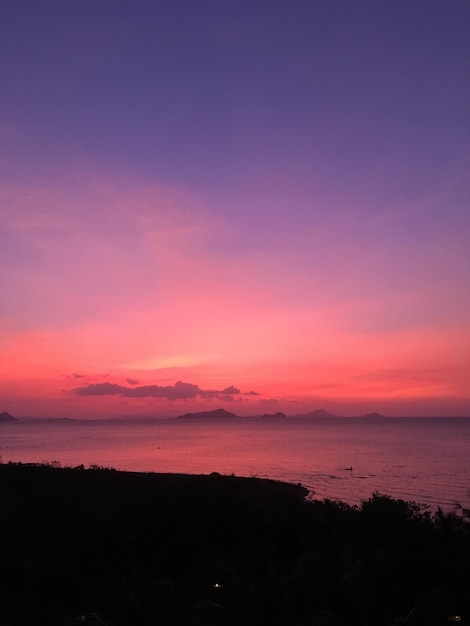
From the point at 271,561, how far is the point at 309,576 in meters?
1.46

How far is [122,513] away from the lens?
1673 cm

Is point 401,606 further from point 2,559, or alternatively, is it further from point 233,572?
point 2,559

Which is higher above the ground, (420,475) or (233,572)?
(233,572)

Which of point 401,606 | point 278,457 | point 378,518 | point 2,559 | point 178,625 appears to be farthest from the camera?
point 278,457

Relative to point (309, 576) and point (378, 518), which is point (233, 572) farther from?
point (378, 518)

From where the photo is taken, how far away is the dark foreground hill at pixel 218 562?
961 cm

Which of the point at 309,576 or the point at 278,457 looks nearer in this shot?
the point at 309,576

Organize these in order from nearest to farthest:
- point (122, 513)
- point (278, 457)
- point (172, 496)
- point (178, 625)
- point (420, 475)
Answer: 1. point (178, 625)
2. point (122, 513)
3. point (172, 496)
4. point (420, 475)
5. point (278, 457)

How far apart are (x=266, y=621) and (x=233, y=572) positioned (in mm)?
2148

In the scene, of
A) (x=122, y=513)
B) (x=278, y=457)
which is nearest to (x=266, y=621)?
(x=122, y=513)

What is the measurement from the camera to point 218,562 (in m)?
12.8

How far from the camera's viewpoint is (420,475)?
5397 cm

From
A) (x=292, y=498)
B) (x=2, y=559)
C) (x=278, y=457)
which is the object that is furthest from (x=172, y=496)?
(x=278, y=457)

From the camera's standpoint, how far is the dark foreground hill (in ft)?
31.5
